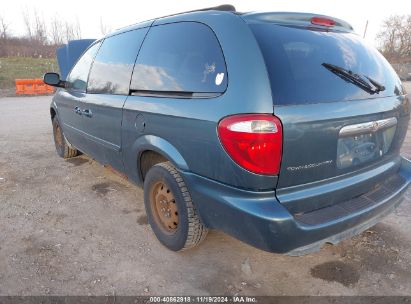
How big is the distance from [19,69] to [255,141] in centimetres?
2821

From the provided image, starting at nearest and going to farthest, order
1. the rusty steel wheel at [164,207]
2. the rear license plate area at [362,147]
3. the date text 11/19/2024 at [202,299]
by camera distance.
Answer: the rear license plate area at [362,147] → the date text 11/19/2024 at [202,299] → the rusty steel wheel at [164,207]

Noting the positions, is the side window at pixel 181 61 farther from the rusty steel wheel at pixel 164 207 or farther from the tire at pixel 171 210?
the rusty steel wheel at pixel 164 207

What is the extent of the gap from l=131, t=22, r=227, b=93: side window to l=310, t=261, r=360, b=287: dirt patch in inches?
61.6

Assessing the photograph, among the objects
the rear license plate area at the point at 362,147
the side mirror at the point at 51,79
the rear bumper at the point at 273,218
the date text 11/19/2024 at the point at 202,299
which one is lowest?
the date text 11/19/2024 at the point at 202,299

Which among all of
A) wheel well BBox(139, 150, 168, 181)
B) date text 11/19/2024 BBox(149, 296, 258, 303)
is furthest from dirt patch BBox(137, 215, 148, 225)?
date text 11/19/2024 BBox(149, 296, 258, 303)

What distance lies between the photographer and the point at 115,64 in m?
3.14

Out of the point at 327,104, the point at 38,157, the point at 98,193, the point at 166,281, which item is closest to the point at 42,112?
the point at 38,157

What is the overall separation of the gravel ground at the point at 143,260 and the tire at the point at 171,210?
0.16 metres

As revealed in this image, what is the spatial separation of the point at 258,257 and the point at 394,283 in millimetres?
980

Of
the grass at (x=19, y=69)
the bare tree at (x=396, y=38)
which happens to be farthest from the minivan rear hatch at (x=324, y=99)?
the bare tree at (x=396, y=38)

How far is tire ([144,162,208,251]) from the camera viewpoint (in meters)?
2.38

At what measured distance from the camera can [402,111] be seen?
2.46 metres

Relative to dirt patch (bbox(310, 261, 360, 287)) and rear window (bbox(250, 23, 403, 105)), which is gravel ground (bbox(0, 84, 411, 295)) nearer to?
dirt patch (bbox(310, 261, 360, 287))

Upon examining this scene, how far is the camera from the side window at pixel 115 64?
2895mm
